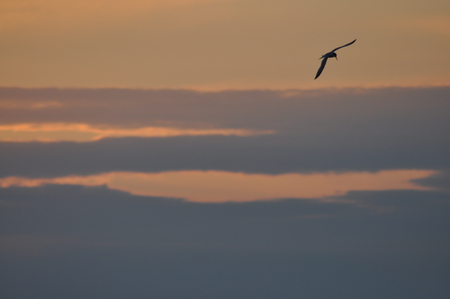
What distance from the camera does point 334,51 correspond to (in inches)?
3989
